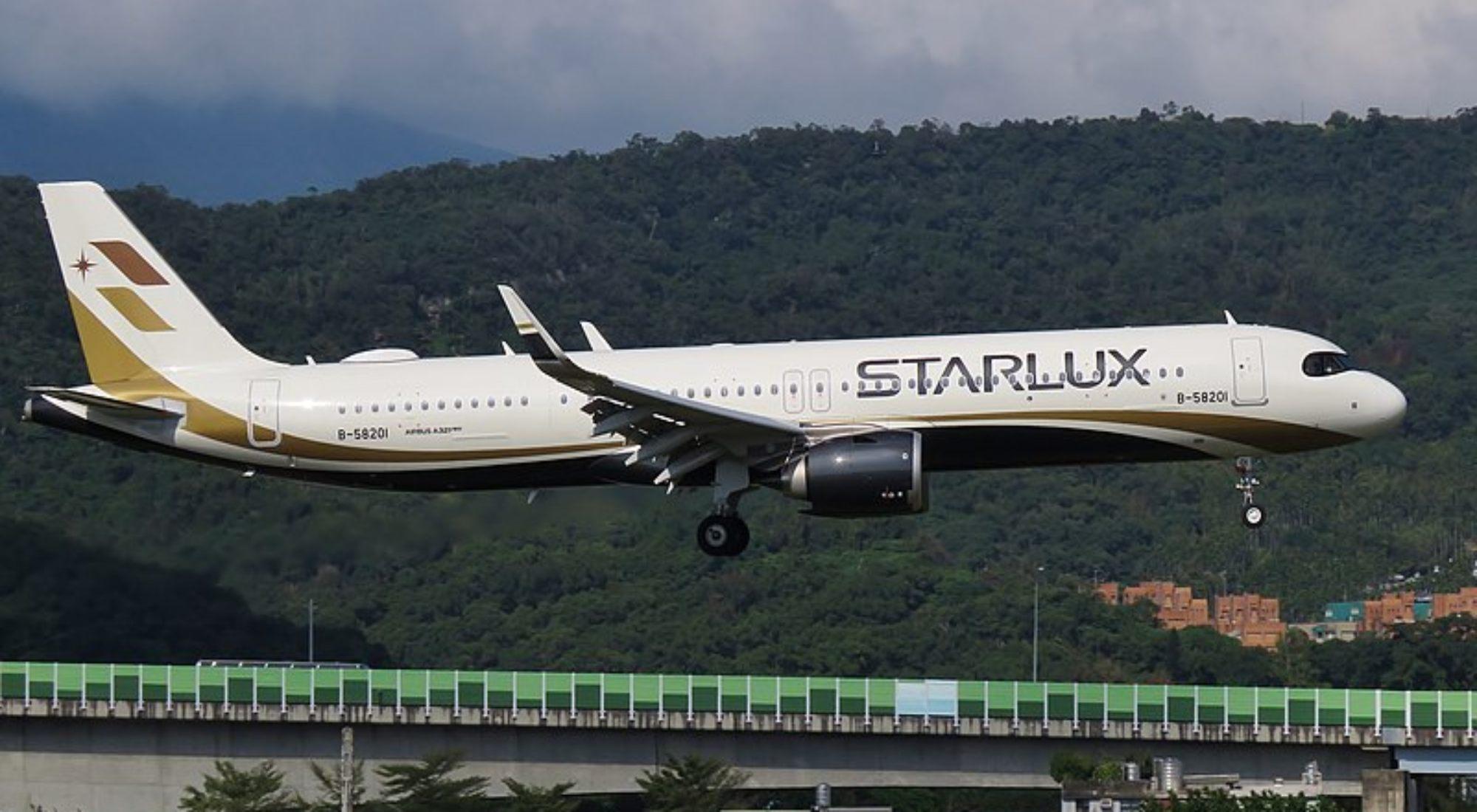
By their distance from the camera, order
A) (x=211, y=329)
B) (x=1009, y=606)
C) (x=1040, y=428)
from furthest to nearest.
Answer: (x=1009, y=606) < (x=211, y=329) < (x=1040, y=428)

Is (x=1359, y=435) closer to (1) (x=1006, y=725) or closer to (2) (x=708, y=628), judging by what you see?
(1) (x=1006, y=725)

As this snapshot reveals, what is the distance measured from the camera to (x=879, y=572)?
161375mm

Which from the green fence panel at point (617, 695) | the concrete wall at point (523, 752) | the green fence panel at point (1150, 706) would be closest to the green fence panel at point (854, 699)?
the concrete wall at point (523, 752)

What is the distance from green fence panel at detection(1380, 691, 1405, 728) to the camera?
78812mm

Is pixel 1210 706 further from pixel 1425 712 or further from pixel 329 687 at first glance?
pixel 329 687

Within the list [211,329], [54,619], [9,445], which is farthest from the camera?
[9,445]

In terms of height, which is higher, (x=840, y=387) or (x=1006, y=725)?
(x=840, y=387)

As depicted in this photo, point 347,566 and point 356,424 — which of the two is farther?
point 347,566

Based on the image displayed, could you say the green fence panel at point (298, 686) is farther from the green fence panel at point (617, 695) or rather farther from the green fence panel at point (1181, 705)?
the green fence panel at point (1181, 705)

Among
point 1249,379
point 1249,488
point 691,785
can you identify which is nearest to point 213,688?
point 691,785

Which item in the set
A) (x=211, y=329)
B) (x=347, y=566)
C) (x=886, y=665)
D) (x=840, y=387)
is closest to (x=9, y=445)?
(x=886, y=665)

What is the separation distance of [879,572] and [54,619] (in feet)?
227

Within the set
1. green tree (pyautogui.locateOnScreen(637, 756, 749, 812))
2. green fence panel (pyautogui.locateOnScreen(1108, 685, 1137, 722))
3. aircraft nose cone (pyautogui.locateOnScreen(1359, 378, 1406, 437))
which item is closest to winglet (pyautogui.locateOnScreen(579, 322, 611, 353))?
aircraft nose cone (pyautogui.locateOnScreen(1359, 378, 1406, 437))

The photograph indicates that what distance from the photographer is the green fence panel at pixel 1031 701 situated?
8162cm
